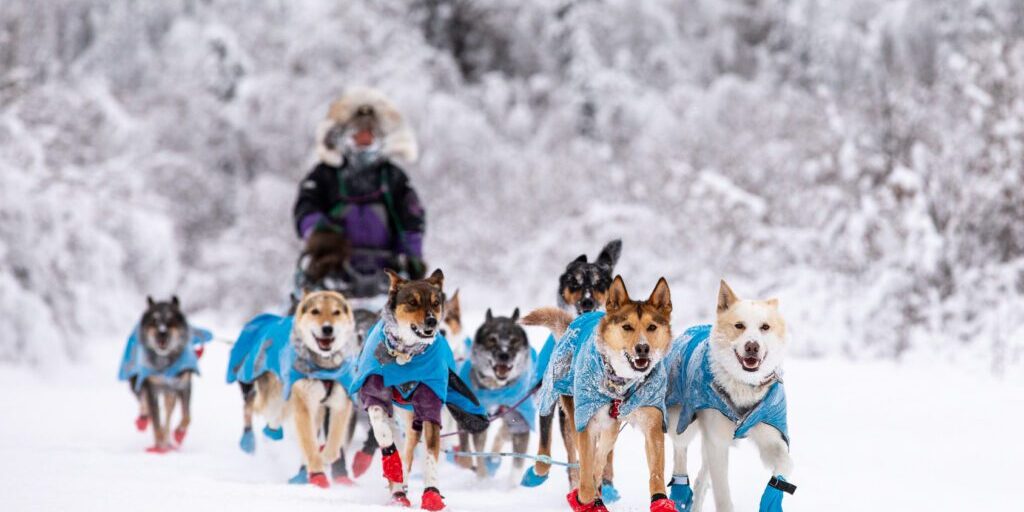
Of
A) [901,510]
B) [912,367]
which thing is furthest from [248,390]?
[912,367]

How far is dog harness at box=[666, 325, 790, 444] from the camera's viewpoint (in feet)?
14.9

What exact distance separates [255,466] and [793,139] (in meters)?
12.1

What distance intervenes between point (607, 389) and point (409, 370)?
3.62 feet

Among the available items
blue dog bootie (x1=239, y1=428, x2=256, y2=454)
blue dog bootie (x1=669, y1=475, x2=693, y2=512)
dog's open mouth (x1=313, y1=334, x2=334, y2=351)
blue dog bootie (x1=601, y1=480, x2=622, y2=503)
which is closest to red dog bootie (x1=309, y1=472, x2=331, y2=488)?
dog's open mouth (x1=313, y1=334, x2=334, y2=351)

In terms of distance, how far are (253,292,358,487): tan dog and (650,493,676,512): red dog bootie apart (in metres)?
2.33

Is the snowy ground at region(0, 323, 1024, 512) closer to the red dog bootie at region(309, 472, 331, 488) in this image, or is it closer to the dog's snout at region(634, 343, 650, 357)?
the red dog bootie at region(309, 472, 331, 488)

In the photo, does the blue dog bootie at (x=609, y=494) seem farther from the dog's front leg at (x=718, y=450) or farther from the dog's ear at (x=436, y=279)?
the dog's ear at (x=436, y=279)

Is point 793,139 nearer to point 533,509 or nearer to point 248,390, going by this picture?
point 248,390

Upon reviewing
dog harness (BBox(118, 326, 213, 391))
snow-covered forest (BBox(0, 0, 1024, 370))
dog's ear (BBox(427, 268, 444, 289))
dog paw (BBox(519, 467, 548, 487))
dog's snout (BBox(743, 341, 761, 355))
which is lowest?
dog paw (BBox(519, 467, 548, 487))

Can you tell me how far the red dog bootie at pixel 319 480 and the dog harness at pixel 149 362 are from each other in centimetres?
298

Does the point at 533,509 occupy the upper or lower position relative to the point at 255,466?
lower

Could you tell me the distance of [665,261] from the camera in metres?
17.2

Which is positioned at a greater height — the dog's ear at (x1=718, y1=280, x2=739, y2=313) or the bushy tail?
the bushy tail

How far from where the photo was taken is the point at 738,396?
4.51 m
